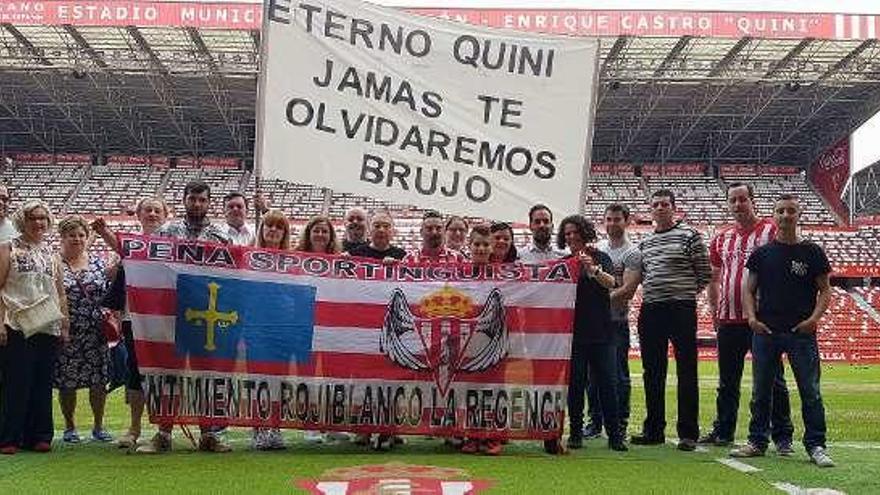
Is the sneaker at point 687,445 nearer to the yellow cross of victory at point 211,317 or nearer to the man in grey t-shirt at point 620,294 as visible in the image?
the man in grey t-shirt at point 620,294

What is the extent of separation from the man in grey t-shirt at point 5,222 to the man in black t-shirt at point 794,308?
486 cm

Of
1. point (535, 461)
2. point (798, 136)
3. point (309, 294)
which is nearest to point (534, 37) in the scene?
point (309, 294)

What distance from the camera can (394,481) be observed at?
15.6 feet

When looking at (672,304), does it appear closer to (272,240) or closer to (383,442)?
(383,442)

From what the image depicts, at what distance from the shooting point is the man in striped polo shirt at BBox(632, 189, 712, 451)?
6520 mm

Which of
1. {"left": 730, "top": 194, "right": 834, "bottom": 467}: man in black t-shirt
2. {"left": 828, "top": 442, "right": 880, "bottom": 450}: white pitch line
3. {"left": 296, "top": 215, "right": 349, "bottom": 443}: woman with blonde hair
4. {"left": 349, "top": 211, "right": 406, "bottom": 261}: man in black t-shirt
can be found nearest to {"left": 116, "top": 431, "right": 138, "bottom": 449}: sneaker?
{"left": 296, "top": 215, "right": 349, "bottom": 443}: woman with blonde hair

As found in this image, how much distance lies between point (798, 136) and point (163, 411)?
3888 cm

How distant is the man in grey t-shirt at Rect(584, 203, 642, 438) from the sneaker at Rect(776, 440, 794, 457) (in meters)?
1.02

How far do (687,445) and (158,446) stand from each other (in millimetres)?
3506

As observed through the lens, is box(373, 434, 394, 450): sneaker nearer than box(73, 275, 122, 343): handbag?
Yes

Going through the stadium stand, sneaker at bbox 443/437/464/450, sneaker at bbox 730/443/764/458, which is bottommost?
sneaker at bbox 443/437/464/450

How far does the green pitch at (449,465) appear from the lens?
15.6 feet

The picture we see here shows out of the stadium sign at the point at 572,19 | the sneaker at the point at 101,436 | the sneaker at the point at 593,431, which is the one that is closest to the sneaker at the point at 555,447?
the sneaker at the point at 593,431

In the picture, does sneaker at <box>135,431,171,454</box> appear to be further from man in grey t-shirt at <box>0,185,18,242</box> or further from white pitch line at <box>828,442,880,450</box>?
white pitch line at <box>828,442,880,450</box>
